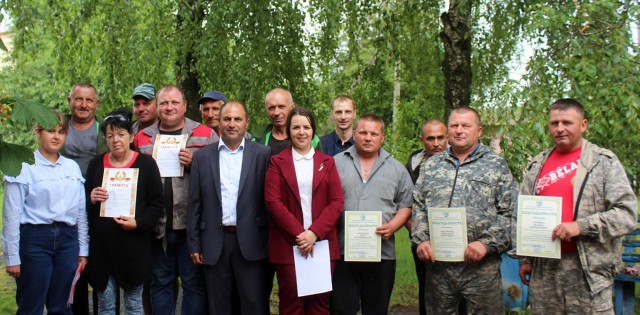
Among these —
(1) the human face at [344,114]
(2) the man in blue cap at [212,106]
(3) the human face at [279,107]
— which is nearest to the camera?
(3) the human face at [279,107]

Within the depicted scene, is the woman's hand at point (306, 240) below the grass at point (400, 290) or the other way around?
the other way around

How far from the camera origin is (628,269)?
570 centimetres

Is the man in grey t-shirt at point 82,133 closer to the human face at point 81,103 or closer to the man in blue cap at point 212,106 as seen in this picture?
the human face at point 81,103

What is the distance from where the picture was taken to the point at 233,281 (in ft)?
16.2

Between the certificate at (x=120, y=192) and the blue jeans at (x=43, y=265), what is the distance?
1.12ft

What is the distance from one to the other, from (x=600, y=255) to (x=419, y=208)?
127cm

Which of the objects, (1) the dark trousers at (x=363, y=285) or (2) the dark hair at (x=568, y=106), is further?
(1) the dark trousers at (x=363, y=285)

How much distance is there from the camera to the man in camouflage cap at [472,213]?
4.44 meters

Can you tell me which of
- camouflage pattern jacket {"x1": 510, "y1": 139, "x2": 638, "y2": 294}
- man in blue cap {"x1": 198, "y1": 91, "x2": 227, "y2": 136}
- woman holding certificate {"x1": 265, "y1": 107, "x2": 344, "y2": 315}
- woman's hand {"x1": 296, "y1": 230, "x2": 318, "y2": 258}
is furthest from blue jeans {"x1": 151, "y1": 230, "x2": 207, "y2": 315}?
camouflage pattern jacket {"x1": 510, "y1": 139, "x2": 638, "y2": 294}

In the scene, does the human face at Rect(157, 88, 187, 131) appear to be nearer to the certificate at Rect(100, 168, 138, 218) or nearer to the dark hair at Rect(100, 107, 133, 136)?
the dark hair at Rect(100, 107, 133, 136)

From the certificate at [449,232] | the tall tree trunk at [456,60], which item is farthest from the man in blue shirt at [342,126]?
the tall tree trunk at [456,60]

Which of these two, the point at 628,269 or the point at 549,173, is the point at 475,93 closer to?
the point at 628,269

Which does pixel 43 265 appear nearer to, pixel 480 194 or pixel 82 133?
pixel 82 133

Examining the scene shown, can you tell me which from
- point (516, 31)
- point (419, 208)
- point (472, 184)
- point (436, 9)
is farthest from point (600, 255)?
point (436, 9)
